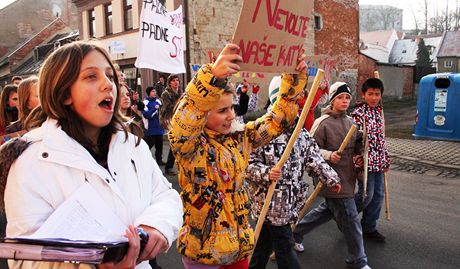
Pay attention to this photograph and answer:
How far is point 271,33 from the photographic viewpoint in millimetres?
2125

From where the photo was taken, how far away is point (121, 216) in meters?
1.47

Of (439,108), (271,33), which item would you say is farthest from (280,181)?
(439,108)

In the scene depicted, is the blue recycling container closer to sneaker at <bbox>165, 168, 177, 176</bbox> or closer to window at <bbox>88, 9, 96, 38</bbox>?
sneaker at <bbox>165, 168, 177, 176</bbox>

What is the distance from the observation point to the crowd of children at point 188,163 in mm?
1388

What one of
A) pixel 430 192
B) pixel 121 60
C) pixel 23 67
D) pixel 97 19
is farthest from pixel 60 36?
pixel 430 192

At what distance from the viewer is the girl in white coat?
1.34 m

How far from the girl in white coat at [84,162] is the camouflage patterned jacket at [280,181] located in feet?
4.00

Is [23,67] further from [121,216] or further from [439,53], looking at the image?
[439,53]

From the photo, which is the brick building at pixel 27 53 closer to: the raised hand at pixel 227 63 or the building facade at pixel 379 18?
the raised hand at pixel 227 63

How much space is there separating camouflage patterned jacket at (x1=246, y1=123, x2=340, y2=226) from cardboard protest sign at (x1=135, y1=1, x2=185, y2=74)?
12.2 ft

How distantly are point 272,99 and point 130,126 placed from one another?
5.27ft

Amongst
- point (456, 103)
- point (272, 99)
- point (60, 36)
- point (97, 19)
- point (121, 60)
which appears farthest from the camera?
point (60, 36)

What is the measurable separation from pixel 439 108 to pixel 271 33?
8893 millimetres

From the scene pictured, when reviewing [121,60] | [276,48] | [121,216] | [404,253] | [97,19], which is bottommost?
[404,253]
